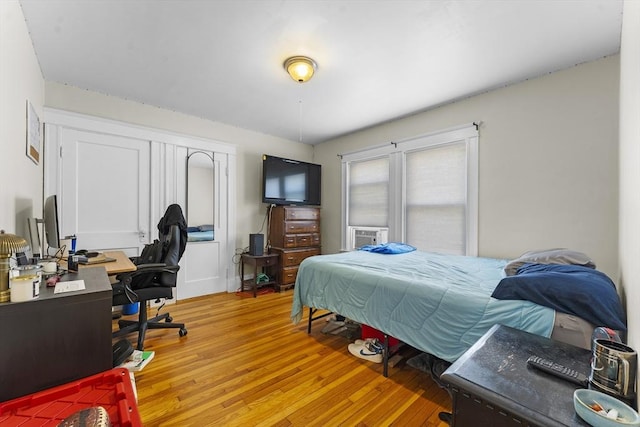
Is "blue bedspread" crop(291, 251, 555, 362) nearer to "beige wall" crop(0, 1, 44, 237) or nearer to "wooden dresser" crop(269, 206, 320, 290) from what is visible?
"wooden dresser" crop(269, 206, 320, 290)

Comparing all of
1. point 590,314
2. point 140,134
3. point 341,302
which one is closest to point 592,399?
Result: point 590,314

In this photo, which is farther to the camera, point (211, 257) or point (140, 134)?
point (211, 257)

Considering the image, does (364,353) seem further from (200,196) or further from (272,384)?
(200,196)

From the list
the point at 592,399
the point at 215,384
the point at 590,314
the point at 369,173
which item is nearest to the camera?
the point at 592,399

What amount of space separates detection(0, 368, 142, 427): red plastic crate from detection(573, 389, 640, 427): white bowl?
121cm

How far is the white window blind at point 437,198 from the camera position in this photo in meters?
3.26

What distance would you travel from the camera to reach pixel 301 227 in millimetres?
4434

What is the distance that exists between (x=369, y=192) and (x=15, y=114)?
3.81m

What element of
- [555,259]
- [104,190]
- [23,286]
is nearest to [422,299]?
[555,259]

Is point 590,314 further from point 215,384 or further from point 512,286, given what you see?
point 215,384

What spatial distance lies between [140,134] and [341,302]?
10.5ft

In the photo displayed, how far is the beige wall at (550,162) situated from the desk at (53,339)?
341 centimetres

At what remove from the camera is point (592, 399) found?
73 centimetres

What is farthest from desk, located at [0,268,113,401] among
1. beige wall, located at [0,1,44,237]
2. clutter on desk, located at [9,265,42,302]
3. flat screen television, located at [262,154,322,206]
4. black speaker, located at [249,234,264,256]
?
flat screen television, located at [262,154,322,206]
